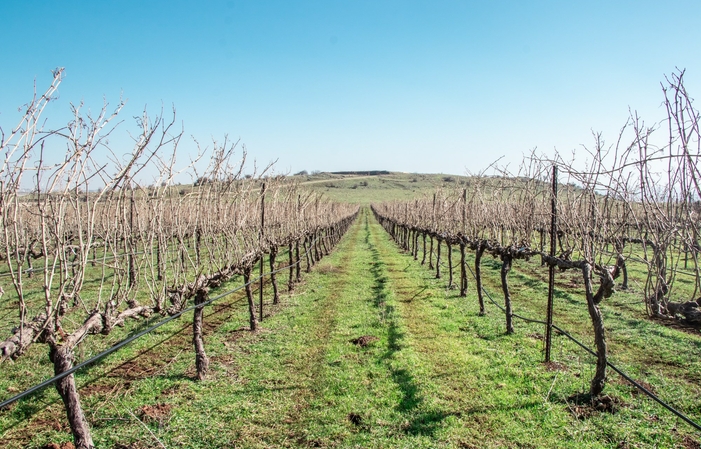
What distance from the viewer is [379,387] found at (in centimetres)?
635

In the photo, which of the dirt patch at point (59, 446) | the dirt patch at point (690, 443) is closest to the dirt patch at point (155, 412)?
the dirt patch at point (59, 446)

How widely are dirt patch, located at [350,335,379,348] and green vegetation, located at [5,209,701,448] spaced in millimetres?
56

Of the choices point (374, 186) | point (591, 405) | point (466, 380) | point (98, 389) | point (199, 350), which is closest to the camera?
point (591, 405)

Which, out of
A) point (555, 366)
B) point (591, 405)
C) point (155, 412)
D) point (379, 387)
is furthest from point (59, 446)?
point (555, 366)

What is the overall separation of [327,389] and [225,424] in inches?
63.1

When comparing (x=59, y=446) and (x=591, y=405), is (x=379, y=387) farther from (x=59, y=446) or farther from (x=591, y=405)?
(x=59, y=446)

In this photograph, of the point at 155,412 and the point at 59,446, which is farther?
the point at 155,412

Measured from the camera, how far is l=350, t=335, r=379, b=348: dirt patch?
821 centimetres

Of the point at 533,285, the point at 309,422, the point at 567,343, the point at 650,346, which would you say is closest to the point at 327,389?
the point at 309,422

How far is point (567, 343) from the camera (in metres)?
8.03

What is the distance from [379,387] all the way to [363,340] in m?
2.05

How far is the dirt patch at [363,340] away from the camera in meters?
8.21

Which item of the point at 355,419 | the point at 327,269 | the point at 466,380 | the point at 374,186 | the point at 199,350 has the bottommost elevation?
the point at 327,269

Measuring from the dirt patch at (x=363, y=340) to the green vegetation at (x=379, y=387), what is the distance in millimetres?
A: 56
